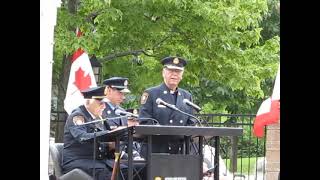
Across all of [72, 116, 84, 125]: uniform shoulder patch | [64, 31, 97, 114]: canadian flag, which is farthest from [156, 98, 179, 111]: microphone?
[64, 31, 97, 114]: canadian flag

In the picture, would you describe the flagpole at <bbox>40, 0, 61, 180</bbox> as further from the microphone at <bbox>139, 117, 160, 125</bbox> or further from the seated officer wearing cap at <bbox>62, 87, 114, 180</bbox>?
the microphone at <bbox>139, 117, 160, 125</bbox>

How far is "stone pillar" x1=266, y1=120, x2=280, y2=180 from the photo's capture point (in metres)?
8.44

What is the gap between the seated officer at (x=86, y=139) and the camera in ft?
22.5

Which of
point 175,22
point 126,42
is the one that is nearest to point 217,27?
point 175,22

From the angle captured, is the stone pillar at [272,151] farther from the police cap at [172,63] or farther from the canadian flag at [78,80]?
the canadian flag at [78,80]

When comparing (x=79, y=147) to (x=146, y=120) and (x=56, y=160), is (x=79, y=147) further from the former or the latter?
(x=146, y=120)

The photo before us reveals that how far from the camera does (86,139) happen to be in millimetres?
6688

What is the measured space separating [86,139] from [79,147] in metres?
0.41

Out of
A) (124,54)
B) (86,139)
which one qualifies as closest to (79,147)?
(86,139)

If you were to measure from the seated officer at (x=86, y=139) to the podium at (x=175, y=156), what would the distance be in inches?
30.4

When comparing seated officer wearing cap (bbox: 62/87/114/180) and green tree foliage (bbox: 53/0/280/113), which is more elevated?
green tree foliage (bbox: 53/0/280/113)

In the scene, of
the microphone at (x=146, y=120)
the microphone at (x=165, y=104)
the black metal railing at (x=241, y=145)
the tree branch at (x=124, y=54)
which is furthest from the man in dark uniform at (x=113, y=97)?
the tree branch at (x=124, y=54)

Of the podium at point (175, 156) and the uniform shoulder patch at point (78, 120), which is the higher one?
the uniform shoulder patch at point (78, 120)
